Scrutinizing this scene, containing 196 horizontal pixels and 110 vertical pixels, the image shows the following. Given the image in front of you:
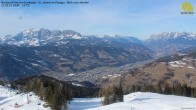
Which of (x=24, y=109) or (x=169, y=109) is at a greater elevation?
(x=169, y=109)

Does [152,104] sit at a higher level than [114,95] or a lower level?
higher

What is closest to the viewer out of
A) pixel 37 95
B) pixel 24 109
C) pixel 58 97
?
pixel 58 97

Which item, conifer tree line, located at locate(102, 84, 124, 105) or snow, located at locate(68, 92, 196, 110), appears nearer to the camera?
snow, located at locate(68, 92, 196, 110)

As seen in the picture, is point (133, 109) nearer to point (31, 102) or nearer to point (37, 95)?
point (31, 102)

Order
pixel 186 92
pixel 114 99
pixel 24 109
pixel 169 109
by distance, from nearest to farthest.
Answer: pixel 169 109 → pixel 24 109 → pixel 114 99 → pixel 186 92

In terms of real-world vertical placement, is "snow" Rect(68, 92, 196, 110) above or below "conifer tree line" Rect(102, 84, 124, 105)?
above

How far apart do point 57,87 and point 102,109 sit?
52480mm

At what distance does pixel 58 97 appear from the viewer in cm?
12594

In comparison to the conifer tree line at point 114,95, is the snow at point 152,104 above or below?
above

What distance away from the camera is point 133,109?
87.1m

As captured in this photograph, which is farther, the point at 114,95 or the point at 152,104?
the point at 114,95

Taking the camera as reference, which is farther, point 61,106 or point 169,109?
point 61,106

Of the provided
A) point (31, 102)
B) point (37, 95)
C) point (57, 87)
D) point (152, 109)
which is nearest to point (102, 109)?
point (152, 109)

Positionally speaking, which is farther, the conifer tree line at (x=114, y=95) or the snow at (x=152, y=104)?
the conifer tree line at (x=114, y=95)
